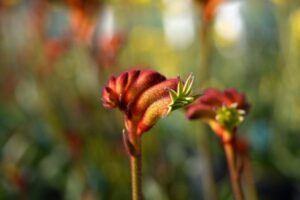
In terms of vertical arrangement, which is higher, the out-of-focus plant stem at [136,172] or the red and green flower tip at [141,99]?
the red and green flower tip at [141,99]

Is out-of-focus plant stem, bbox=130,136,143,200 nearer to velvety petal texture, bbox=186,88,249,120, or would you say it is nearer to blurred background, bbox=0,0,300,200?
velvety petal texture, bbox=186,88,249,120

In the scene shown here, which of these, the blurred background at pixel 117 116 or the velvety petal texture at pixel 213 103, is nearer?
the velvety petal texture at pixel 213 103

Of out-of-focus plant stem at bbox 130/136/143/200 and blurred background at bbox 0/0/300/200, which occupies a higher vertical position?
out-of-focus plant stem at bbox 130/136/143/200

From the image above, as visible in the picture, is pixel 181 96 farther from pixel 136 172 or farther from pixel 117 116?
pixel 117 116

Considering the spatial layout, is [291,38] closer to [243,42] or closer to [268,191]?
[268,191]

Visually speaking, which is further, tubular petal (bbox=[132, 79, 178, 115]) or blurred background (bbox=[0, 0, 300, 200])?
blurred background (bbox=[0, 0, 300, 200])

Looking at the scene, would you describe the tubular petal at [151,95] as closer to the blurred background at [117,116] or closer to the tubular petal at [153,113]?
the tubular petal at [153,113]

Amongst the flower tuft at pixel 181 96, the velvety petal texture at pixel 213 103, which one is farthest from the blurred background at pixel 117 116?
the flower tuft at pixel 181 96

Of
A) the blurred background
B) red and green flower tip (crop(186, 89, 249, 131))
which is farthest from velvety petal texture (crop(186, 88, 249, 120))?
the blurred background
